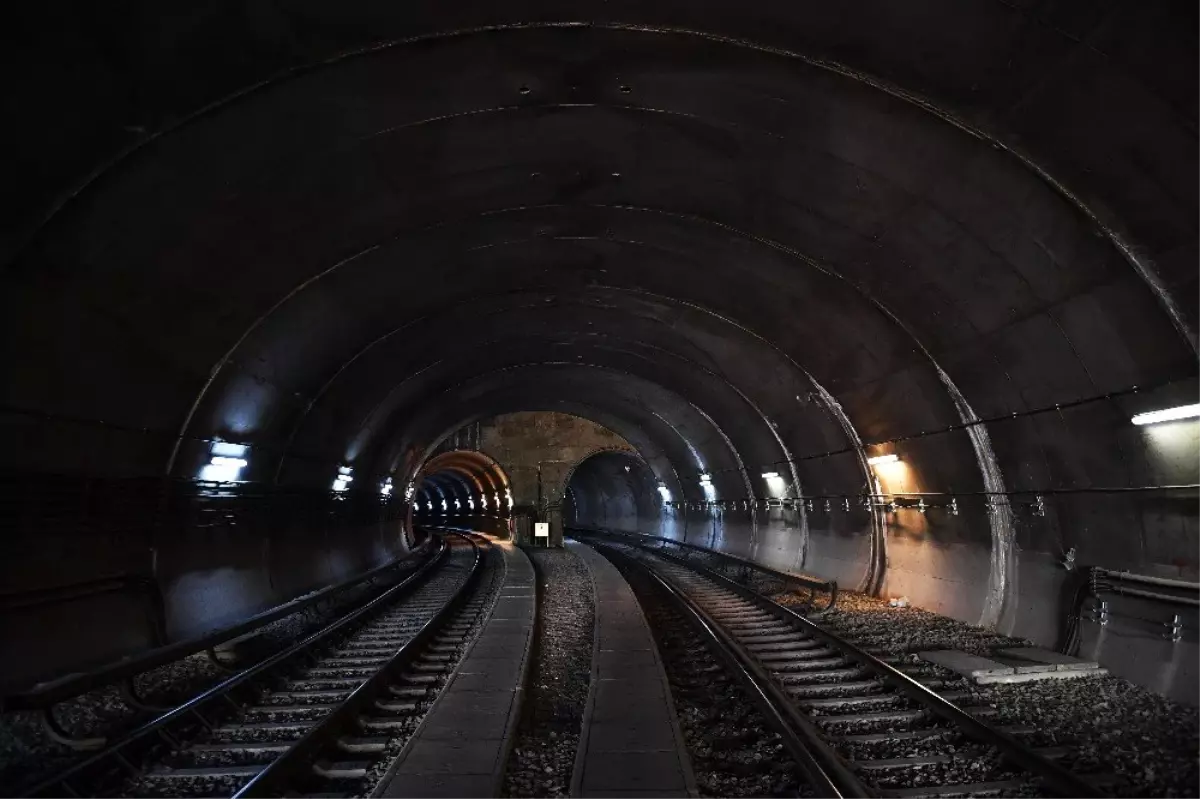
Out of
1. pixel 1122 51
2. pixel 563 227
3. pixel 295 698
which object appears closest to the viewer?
pixel 1122 51

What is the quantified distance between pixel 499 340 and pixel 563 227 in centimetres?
712

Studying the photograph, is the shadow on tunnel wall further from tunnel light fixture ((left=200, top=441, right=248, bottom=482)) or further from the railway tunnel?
tunnel light fixture ((left=200, top=441, right=248, bottom=482))

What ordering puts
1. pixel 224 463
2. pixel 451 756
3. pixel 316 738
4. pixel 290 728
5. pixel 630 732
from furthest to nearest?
pixel 224 463 → pixel 290 728 → pixel 630 732 → pixel 316 738 → pixel 451 756

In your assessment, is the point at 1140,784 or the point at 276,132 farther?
the point at 276,132

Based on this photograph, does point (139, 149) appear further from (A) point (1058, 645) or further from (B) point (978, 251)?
(A) point (1058, 645)

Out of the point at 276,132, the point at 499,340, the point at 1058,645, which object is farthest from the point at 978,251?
the point at 499,340

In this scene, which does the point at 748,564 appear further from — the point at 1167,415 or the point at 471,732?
the point at 471,732

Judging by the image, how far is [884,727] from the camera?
6.81m

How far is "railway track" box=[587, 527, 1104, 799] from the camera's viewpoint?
17.5 feet

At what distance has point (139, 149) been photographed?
6.13 meters

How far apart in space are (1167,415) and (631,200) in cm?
587

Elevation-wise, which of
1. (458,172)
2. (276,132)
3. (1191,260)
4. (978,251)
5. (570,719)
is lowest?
→ (570,719)

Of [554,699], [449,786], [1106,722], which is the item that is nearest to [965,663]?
[1106,722]

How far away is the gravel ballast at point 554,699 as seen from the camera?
5.93m
